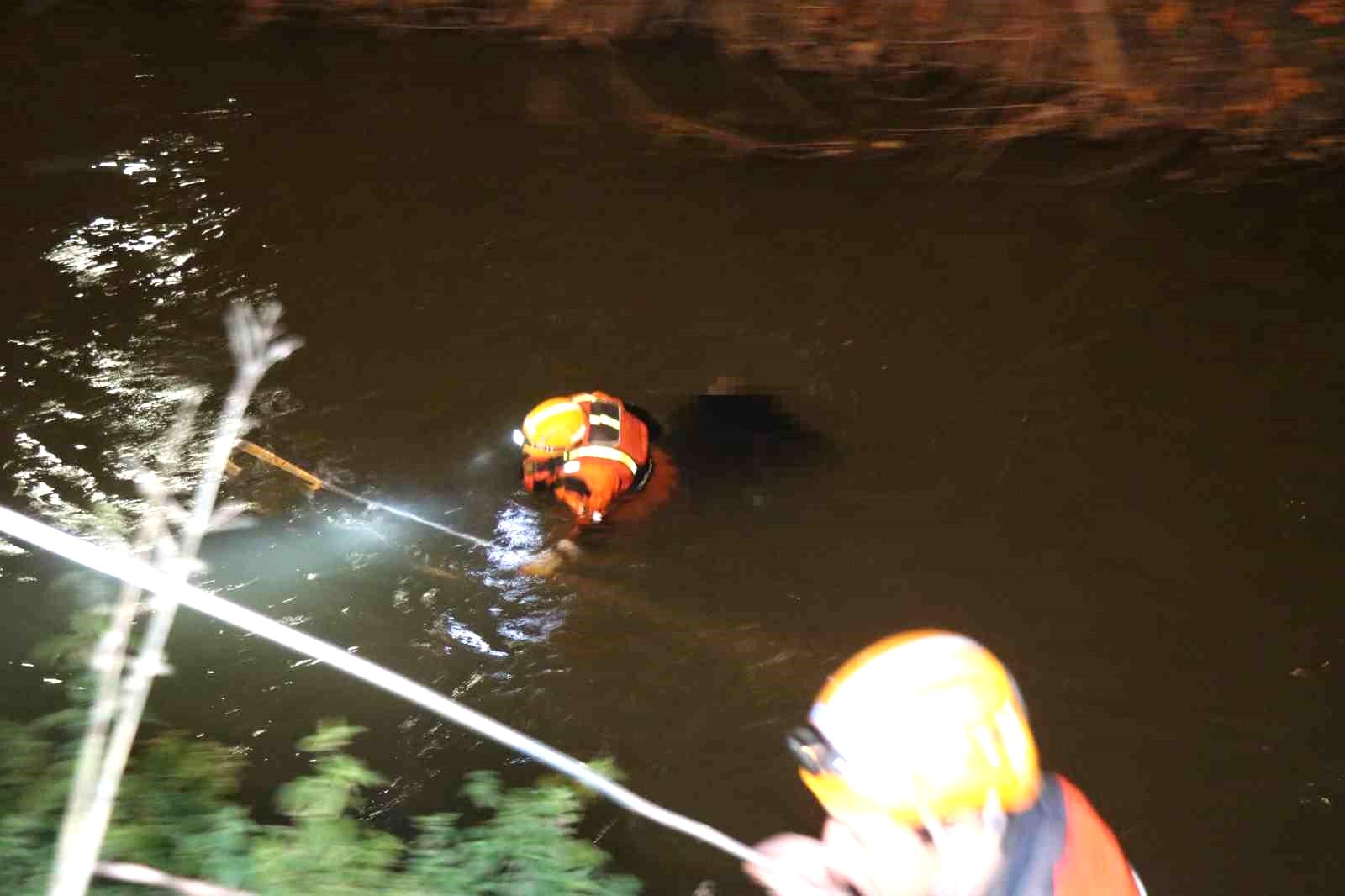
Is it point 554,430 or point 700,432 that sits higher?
point 554,430

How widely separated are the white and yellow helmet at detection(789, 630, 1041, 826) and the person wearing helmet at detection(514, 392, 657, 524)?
116 inches

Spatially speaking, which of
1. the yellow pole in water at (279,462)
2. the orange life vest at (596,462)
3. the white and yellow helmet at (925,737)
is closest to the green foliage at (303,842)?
the white and yellow helmet at (925,737)

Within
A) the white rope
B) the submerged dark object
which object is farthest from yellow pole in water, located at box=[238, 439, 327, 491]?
the white rope

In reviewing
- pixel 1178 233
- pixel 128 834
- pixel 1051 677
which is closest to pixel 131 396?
pixel 128 834

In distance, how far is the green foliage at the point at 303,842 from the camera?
2.42 metres

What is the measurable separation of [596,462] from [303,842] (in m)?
2.61

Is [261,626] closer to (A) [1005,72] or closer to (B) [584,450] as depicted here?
(B) [584,450]

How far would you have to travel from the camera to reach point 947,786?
1876 millimetres

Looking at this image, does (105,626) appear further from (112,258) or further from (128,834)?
(112,258)

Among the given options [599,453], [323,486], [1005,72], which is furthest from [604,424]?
[1005,72]

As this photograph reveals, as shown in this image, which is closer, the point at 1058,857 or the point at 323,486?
the point at 1058,857

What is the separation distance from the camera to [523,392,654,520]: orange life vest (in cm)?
487

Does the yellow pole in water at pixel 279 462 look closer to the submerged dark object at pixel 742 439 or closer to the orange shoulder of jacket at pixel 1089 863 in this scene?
the submerged dark object at pixel 742 439

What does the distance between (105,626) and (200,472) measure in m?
3.11
